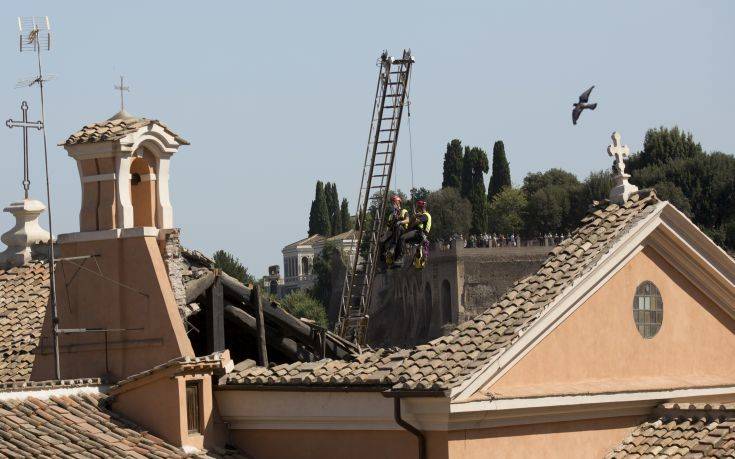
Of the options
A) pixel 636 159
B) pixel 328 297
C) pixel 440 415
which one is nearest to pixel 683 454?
pixel 440 415

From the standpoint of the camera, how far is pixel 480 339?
48.9ft

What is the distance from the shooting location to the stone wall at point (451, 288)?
347 ft

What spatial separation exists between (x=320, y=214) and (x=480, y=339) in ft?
409

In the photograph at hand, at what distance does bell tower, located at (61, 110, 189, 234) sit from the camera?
16672 millimetres

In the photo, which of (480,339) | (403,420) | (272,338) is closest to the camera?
(403,420)

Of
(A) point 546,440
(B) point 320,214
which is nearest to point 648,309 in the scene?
(A) point 546,440

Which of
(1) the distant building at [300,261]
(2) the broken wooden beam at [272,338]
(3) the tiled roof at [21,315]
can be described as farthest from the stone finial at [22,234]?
(1) the distant building at [300,261]

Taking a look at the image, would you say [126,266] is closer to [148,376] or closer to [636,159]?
[148,376]

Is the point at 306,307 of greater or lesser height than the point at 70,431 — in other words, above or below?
below

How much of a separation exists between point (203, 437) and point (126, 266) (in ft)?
6.61

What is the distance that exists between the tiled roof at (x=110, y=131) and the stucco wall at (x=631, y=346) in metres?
4.55

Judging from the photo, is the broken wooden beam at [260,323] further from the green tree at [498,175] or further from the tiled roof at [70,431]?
the green tree at [498,175]

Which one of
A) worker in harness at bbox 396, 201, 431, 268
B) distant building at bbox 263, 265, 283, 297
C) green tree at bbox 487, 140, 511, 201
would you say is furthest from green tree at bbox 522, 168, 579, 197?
worker in harness at bbox 396, 201, 431, 268

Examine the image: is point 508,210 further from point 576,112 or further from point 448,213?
point 576,112
